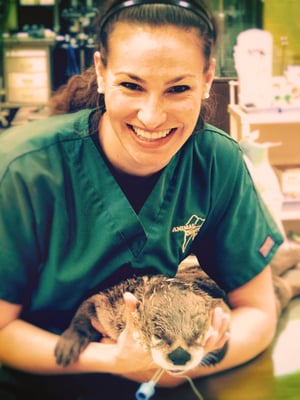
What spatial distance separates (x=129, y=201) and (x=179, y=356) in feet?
0.83

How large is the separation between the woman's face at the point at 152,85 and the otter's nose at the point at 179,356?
0.89 ft

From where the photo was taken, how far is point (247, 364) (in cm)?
84

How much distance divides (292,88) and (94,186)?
0.49 metres

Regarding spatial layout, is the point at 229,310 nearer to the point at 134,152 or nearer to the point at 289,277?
the point at 289,277

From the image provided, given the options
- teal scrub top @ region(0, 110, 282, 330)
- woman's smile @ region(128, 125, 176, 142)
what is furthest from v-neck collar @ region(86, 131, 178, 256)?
woman's smile @ region(128, 125, 176, 142)

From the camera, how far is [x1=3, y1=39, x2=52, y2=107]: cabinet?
0.76 meters

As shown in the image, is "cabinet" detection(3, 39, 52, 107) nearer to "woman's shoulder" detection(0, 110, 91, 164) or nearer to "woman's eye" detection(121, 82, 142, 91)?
"woman's shoulder" detection(0, 110, 91, 164)

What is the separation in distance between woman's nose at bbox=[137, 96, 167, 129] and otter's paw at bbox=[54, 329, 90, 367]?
0.35m

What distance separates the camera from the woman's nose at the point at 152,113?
65cm

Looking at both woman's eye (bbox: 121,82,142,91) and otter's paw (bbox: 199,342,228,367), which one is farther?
otter's paw (bbox: 199,342,228,367)

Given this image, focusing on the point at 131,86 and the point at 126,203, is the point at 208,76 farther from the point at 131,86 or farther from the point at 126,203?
the point at 126,203

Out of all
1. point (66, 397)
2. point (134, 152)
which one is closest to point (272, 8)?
point (134, 152)

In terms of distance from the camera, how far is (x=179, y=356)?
0.70 metres

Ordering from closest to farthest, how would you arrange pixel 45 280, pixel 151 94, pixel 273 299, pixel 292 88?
pixel 151 94, pixel 45 280, pixel 273 299, pixel 292 88
